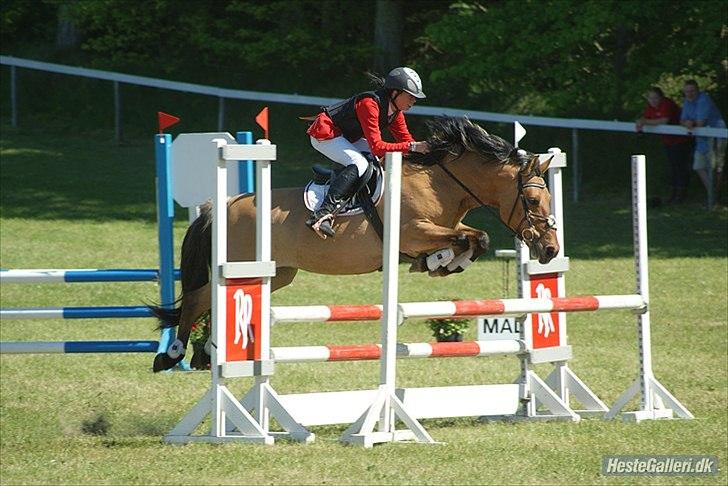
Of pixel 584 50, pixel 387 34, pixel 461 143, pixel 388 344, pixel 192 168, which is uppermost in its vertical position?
pixel 387 34

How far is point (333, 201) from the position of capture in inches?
300

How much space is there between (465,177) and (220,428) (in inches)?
88.3

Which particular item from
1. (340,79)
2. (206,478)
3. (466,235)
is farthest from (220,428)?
(340,79)

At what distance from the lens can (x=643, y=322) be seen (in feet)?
25.6

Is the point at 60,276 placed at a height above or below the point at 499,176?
below

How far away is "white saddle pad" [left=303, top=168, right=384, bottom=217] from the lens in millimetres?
7691

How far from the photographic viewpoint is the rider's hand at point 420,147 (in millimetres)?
7703

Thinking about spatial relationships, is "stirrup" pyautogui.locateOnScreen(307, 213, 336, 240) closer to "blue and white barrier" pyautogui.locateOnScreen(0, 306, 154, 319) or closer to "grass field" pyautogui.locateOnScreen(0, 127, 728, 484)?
"grass field" pyautogui.locateOnScreen(0, 127, 728, 484)

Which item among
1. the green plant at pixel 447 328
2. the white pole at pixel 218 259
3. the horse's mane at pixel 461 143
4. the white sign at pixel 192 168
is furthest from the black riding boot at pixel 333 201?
the green plant at pixel 447 328

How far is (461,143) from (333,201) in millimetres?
916

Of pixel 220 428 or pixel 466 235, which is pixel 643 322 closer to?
pixel 466 235

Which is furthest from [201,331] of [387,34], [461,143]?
[387,34]

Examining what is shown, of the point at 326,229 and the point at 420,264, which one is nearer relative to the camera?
the point at 326,229

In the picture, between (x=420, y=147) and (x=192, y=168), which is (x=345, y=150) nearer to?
(x=420, y=147)
